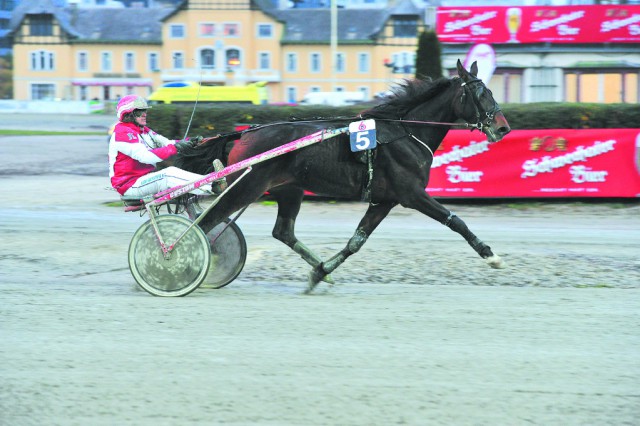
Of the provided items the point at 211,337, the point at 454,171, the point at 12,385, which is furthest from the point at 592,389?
the point at 454,171

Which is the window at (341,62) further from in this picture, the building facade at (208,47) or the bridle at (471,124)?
the bridle at (471,124)

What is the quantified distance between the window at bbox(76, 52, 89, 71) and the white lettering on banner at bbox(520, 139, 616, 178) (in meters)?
66.6

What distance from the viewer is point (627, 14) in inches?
1083

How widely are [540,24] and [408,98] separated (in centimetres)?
2152

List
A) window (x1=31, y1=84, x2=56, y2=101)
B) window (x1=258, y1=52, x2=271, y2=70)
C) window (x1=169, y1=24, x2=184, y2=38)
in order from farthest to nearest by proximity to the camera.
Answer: window (x1=31, y1=84, x2=56, y2=101) → window (x1=169, y1=24, x2=184, y2=38) → window (x1=258, y1=52, x2=271, y2=70)

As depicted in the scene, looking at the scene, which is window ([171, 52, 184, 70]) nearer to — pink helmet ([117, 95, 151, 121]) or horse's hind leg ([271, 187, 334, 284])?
horse's hind leg ([271, 187, 334, 284])

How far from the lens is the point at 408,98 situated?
7812mm

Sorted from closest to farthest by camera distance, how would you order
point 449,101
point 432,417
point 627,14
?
point 432,417
point 449,101
point 627,14

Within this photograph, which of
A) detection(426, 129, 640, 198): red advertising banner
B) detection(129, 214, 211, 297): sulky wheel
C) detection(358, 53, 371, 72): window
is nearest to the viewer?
detection(129, 214, 211, 297): sulky wheel

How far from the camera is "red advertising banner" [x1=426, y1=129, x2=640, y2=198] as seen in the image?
1423 cm

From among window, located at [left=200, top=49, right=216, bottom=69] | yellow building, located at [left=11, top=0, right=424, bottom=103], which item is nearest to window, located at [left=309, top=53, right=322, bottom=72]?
yellow building, located at [left=11, top=0, right=424, bottom=103]

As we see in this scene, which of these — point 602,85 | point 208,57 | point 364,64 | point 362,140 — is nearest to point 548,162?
point 362,140

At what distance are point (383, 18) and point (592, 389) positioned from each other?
70.0 m

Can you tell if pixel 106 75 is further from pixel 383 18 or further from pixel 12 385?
pixel 12 385
